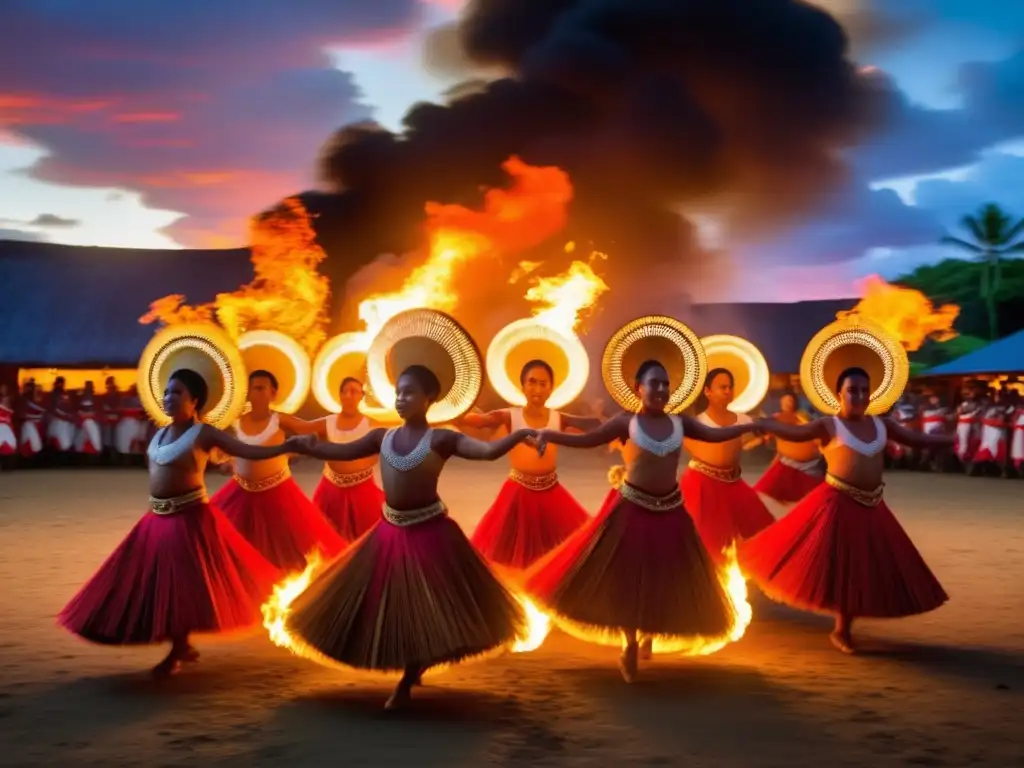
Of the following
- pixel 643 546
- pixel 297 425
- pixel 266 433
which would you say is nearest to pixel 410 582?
pixel 643 546

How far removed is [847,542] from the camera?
297 inches

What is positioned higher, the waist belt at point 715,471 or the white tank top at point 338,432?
the white tank top at point 338,432

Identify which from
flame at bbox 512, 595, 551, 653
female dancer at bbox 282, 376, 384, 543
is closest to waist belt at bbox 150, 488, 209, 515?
flame at bbox 512, 595, 551, 653

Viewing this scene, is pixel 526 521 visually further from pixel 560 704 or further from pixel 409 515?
pixel 560 704

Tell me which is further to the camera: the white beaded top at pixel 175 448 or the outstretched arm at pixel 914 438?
the outstretched arm at pixel 914 438

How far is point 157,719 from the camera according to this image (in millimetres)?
5836

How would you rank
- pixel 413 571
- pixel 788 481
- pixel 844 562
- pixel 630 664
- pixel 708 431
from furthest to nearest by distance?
1. pixel 788 481
2. pixel 844 562
3. pixel 708 431
4. pixel 630 664
5. pixel 413 571

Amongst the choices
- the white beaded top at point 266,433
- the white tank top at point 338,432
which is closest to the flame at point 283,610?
the white beaded top at point 266,433

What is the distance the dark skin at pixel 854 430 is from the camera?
25.5 feet

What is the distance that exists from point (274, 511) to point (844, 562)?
14.7 feet

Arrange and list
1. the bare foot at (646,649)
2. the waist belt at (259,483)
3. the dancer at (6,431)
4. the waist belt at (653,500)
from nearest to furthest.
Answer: the bare foot at (646,649), the waist belt at (653,500), the waist belt at (259,483), the dancer at (6,431)

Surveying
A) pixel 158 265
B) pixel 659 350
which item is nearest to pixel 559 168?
pixel 158 265

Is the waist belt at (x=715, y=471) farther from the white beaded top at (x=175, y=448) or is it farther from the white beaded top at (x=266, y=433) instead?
the white beaded top at (x=175, y=448)

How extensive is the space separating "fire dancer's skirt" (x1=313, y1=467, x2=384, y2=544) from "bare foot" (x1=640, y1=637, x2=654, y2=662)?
11.5 feet
